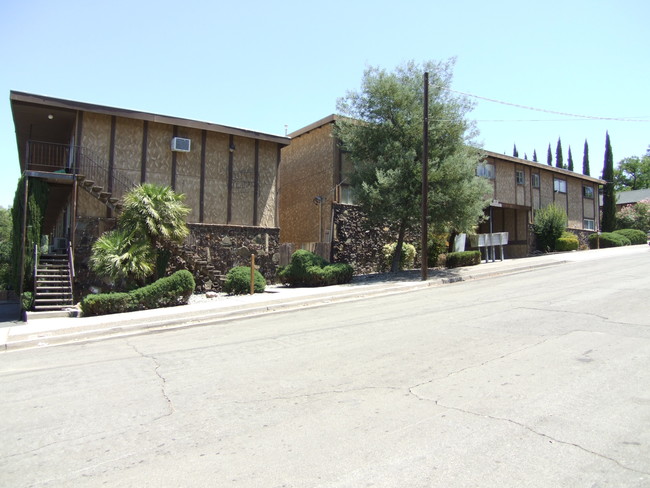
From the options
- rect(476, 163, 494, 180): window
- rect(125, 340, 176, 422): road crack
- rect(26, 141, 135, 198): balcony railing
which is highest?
rect(476, 163, 494, 180): window

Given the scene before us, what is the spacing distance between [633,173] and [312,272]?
75.3 m

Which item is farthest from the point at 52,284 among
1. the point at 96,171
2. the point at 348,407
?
the point at 348,407

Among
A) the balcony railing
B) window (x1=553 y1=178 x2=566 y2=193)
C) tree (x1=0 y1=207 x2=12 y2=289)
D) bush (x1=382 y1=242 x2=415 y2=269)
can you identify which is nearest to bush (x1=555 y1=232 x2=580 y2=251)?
window (x1=553 y1=178 x2=566 y2=193)

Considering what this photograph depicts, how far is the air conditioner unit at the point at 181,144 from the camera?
1834 centimetres

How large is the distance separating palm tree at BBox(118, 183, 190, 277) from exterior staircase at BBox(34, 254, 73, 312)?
2.71m

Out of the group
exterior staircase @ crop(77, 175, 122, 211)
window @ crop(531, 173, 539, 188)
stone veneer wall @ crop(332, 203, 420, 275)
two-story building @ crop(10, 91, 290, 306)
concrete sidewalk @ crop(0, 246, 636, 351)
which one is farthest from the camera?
window @ crop(531, 173, 539, 188)

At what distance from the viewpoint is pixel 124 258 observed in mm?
14609

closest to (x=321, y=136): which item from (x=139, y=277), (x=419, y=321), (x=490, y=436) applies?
(x=139, y=277)

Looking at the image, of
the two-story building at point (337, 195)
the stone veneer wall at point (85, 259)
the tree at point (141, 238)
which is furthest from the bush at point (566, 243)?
the stone veneer wall at point (85, 259)

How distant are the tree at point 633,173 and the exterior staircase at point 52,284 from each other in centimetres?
7851

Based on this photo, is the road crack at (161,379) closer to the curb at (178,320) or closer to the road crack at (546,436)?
the curb at (178,320)

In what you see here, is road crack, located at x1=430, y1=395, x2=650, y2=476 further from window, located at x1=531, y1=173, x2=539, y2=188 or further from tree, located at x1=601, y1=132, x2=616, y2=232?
tree, located at x1=601, y1=132, x2=616, y2=232

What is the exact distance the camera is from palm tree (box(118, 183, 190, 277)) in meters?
15.5

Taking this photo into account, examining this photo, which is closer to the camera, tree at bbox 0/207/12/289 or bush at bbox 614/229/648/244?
tree at bbox 0/207/12/289
